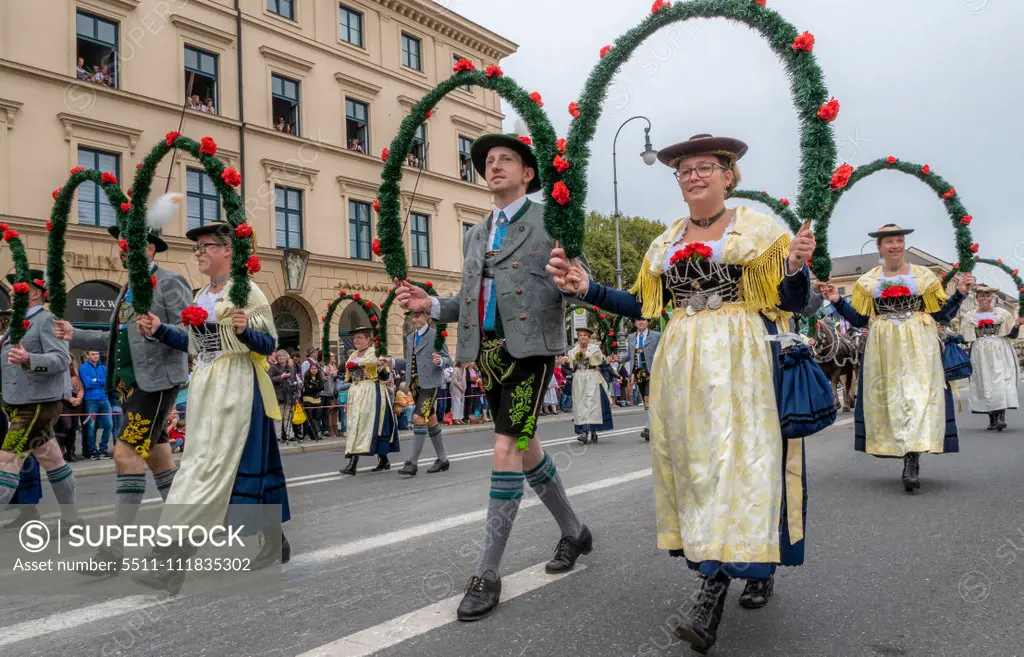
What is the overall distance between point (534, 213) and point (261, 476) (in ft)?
7.07

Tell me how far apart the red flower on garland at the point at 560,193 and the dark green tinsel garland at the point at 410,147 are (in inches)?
2.8

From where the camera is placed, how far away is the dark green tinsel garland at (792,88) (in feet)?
10.8

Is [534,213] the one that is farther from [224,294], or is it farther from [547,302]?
[224,294]

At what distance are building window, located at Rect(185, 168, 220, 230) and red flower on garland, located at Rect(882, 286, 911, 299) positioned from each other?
20.6 metres

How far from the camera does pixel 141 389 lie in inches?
187

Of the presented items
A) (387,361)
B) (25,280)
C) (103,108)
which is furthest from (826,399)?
(103,108)

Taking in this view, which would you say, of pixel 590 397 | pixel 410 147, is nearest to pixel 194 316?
pixel 410 147

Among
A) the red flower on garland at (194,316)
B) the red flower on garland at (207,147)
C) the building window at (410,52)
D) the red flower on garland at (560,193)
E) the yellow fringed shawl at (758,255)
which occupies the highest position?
the building window at (410,52)

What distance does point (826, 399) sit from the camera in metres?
3.29

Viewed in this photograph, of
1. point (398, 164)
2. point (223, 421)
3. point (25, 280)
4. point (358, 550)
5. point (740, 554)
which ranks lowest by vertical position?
point (358, 550)

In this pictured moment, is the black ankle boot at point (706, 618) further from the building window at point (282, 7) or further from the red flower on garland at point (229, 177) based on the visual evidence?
the building window at point (282, 7)

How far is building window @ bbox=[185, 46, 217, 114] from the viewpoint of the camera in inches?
941

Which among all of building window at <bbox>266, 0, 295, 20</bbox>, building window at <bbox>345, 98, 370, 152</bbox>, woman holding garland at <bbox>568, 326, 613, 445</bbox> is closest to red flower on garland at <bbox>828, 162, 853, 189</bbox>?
woman holding garland at <bbox>568, 326, 613, 445</bbox>

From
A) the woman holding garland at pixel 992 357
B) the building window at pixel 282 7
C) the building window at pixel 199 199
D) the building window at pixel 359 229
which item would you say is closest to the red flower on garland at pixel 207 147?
the woman holding garland at pixel 992 357
